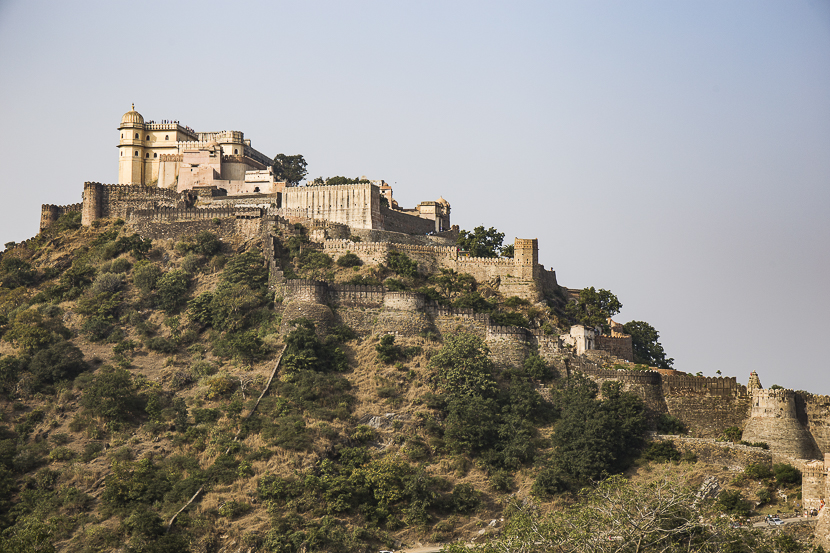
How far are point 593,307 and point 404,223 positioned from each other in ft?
42.3

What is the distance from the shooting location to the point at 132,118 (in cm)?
7588

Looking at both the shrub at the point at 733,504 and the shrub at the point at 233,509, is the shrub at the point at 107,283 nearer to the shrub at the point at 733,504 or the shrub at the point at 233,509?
the shrub at the point at 233,509

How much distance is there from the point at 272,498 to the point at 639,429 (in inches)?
634

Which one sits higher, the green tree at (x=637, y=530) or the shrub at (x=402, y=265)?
the shrub at (x=402, y=265)

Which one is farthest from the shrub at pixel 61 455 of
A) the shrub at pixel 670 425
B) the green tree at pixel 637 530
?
the shrub at pixel 670 425

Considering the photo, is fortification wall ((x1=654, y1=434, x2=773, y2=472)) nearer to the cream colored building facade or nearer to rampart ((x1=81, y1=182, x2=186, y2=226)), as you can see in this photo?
the cream colored building facade

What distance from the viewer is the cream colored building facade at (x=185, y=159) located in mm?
72125

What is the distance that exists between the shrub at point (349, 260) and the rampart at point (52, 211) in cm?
1864

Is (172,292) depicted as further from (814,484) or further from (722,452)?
(814,484)

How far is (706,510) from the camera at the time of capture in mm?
40406

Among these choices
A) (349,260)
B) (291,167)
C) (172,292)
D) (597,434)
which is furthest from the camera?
(291,167)

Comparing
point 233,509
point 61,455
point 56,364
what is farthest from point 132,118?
point 233,509

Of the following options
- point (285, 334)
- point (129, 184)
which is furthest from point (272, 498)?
point (129, 184)

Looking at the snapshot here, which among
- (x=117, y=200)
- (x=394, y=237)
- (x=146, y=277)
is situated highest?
(x=117, y=200)
